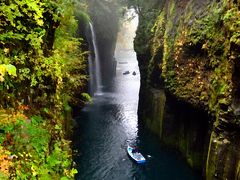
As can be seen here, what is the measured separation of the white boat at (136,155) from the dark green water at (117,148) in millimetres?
397

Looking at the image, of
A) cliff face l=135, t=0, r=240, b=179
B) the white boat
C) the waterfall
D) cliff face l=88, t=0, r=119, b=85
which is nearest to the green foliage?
cliff face l=135, t=0, r=240, b=179

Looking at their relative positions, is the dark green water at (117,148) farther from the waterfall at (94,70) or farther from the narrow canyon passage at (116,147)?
the waterfall at (94,70)

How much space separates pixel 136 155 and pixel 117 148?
301cm

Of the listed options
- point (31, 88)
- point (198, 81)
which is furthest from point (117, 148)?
point (31, 88)

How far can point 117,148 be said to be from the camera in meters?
29.5

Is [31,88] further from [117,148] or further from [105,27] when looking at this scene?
[105,27]

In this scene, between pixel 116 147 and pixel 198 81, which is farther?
pixel 116 147

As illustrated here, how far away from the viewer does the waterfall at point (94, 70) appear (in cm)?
4979

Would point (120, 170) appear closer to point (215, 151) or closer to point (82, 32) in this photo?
point (215, 151)

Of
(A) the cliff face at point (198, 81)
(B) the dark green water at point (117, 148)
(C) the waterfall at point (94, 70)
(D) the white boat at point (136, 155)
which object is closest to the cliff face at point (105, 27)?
(C) the waterfall at point (94, 70)

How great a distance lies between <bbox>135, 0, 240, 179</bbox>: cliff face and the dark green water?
4.28 feet

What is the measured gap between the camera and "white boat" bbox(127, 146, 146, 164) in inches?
1038

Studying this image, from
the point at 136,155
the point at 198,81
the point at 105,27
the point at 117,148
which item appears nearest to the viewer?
the point at 198,81

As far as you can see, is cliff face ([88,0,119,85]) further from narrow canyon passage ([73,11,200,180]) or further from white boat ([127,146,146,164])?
white boat ([127,146,146,164])
